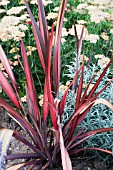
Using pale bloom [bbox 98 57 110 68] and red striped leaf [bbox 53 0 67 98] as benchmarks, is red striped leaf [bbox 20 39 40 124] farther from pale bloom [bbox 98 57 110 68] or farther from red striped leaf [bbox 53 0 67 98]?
pale bloom [bbox 98 57 110 68]

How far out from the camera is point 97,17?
2.29 metres

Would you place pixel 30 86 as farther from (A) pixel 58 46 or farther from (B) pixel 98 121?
(B) pixel 98 121

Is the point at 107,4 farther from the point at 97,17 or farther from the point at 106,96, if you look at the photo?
the point at 106,96

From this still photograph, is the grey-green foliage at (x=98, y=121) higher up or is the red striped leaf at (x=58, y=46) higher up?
the red striped leaf at (x=58, y=46)

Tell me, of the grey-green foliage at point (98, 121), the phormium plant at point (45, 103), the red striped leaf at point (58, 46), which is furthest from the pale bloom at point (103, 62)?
the red striped leaf at point (58, 46)

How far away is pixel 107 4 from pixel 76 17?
1.21ft

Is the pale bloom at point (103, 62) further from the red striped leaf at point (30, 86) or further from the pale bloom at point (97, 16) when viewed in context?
the red striped leaf at point (30, 86)

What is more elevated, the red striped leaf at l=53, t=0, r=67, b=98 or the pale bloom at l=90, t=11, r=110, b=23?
the pale bloom at l=90, t=11, r=110, b=23

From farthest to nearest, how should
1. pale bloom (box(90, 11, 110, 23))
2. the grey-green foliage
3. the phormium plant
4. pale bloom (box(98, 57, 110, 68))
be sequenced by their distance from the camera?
pale bloom (box(90, 11, 110, 23)) < pale bloom (box(98, 57, 110, 68)) < the grey-green foliage < the phormium plant

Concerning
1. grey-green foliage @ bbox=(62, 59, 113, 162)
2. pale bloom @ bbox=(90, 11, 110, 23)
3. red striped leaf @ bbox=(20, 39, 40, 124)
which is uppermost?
pale bloom @ bbox=(90, 11, 110, 23)

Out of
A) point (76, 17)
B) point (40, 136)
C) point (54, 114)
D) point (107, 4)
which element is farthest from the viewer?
point (76, 17)

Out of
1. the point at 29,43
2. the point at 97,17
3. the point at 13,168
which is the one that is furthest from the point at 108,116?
the point at 29,43

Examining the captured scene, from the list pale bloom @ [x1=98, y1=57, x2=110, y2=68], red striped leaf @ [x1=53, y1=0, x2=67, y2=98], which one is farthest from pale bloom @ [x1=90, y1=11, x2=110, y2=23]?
red striped leaf @ [x1=53, y1=0, x2=67, y2=98]

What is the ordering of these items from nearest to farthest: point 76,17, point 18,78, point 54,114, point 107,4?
point 54,114 < point 18,78 < point 107,4 < point 76,17
